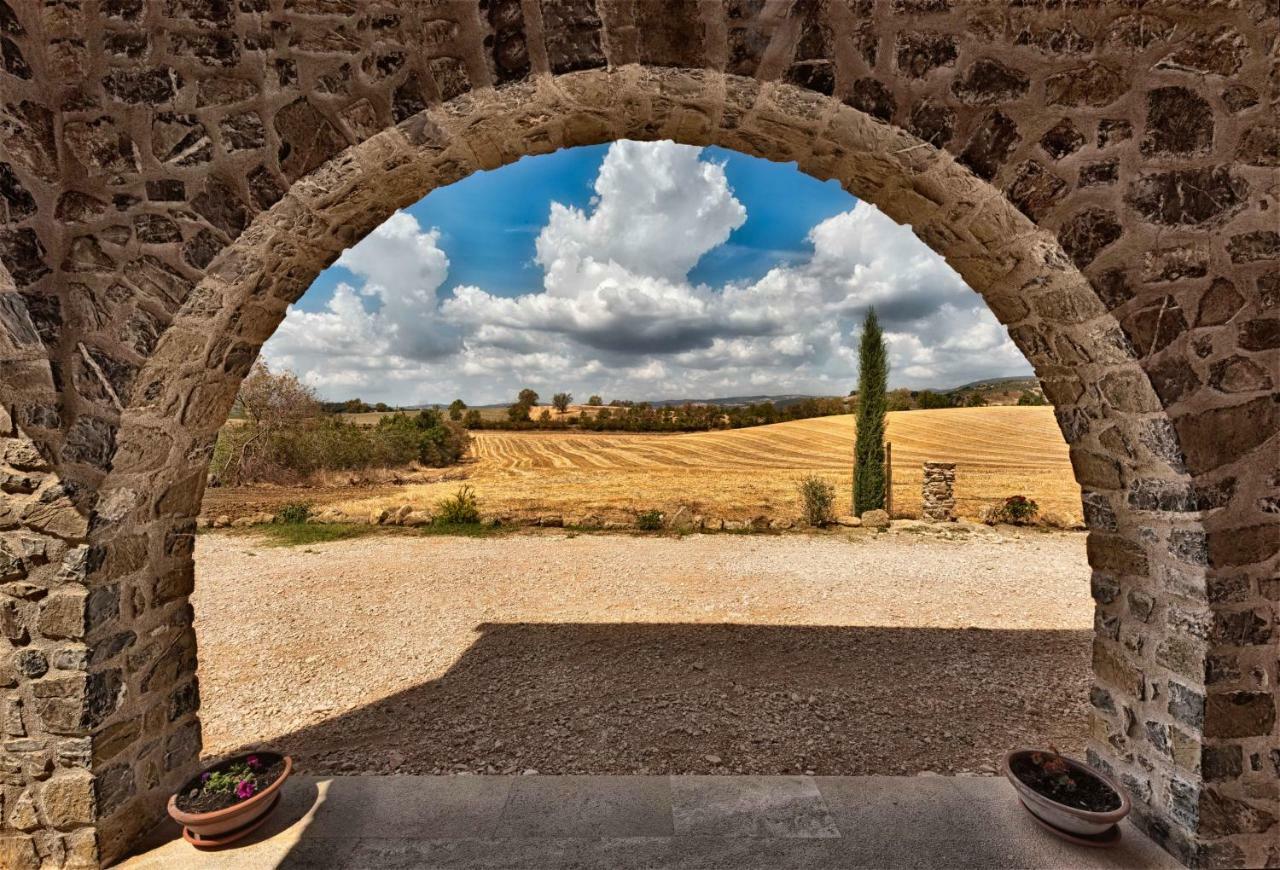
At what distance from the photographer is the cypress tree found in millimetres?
12891

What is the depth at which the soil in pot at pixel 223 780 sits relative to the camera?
2.90 meters

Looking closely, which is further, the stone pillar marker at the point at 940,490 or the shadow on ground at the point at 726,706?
the stone pillar marker at the point at 940,490

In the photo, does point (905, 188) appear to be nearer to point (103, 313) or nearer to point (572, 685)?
point (103, 313)

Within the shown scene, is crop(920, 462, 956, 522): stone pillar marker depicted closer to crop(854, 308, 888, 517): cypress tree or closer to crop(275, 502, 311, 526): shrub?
crop(854, 308, 888, 517): cypress tree

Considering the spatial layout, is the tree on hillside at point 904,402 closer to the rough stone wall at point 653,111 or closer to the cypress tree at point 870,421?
the cypress tree at point 870,421

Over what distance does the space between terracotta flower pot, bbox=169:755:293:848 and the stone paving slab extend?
0.19 ft

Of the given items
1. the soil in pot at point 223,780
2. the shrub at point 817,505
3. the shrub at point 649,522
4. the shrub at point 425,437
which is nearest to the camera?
the soil in pot at point 223,780

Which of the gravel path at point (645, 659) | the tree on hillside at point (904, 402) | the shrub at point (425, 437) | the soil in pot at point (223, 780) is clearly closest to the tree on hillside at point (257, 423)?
the shrub at point (425, 437)

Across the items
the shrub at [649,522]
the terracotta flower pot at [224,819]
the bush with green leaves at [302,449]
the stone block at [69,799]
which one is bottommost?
the shrub at [649,522]

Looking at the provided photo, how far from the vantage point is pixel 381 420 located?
76.6 ft

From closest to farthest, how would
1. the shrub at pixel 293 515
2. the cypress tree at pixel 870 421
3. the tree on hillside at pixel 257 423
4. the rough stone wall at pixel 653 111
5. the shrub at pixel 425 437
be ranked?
the rough stone wall at pixel 653 111
the shrub at pixel 293 515
the cypress tree at pixel 870 421
the tree on hillside at pixel 257 423
the shrub at pixel 425 437

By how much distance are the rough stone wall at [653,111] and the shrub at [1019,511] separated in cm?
1018

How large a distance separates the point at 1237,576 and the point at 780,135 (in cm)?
297

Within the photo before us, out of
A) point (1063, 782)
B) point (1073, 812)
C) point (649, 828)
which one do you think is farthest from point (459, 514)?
point (1073, 812)
